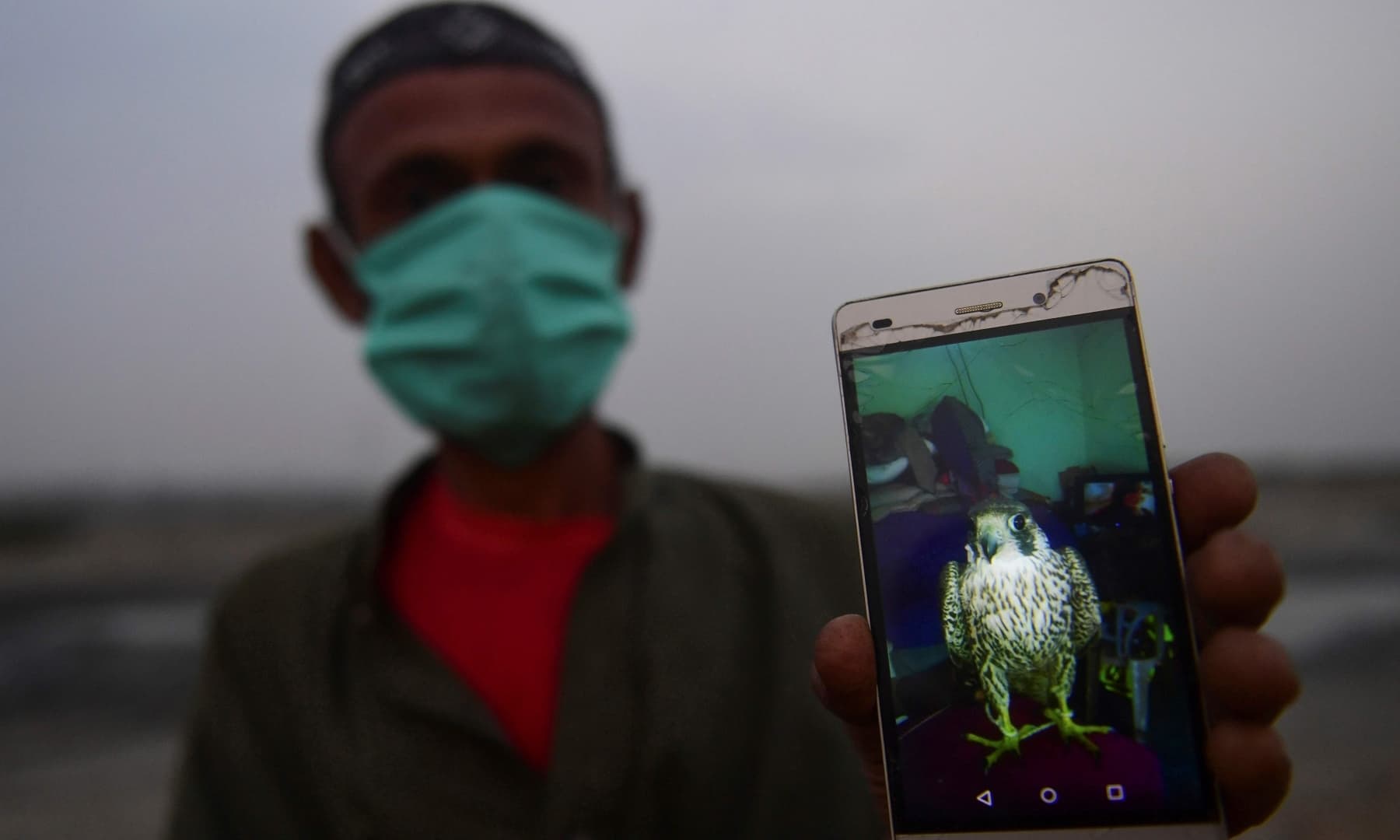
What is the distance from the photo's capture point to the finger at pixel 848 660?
55 centimetres

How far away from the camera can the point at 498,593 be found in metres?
1.09

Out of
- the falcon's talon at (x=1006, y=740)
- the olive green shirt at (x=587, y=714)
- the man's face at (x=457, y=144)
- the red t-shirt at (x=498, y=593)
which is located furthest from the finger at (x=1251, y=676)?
the man's face at (x=457, y=144)

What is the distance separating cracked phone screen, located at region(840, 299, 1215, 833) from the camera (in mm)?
541

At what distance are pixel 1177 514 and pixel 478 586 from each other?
82 centimetres

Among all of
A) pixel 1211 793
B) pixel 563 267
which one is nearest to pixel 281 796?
pixel 563 267

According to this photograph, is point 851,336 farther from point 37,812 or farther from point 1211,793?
point 37,812

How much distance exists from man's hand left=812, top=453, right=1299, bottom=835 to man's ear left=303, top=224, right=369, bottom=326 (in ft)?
3.13

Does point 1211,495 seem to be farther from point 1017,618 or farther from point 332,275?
point 332,275

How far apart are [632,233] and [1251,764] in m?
1.07

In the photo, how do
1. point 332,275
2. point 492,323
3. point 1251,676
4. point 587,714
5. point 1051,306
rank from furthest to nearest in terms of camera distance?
1. point 332,275
2. point 492,323
3. point 587,714
4. point 1051,306
5. point 1251,676

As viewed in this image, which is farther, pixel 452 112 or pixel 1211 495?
pixel 452 112

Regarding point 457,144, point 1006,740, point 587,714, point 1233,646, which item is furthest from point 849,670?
point 457,144

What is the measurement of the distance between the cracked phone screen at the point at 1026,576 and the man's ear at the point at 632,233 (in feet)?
2.42

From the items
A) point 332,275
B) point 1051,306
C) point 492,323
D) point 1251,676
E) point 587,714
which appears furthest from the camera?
point 332,275
